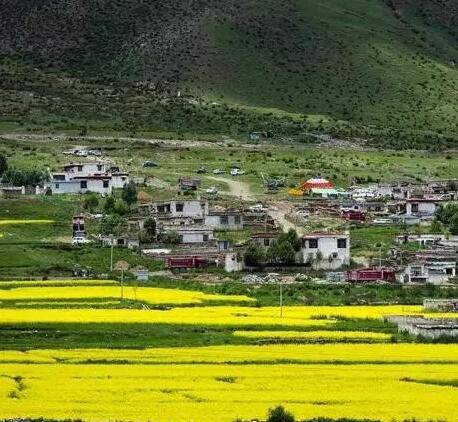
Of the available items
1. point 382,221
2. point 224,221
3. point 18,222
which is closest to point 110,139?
point 382,221

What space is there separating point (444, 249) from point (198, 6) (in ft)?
357

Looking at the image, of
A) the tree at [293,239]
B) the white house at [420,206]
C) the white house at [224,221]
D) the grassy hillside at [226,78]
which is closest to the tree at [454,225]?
the white house at [420,206]

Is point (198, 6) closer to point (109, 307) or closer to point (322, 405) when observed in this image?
point (109, 307)

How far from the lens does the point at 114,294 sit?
77562mm

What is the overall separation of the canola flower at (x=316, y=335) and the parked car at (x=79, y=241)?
3088 centimetres

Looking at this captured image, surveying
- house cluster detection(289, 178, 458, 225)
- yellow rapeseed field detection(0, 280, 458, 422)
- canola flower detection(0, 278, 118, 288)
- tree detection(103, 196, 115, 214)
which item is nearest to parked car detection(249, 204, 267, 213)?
house cluster detection(289, 178, 458, 225)

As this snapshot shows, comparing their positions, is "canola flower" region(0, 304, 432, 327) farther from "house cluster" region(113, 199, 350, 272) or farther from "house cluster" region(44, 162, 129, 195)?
"house cluster" region(44, 162, 129, 195)

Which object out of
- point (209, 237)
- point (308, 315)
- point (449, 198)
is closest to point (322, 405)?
point (308, 315)

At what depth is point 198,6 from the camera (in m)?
198

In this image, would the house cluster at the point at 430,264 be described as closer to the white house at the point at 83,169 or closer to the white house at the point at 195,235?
the white house at the point at 195,235

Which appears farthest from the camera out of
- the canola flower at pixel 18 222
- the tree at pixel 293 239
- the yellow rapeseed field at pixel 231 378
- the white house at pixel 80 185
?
the white house at pixel 80 185

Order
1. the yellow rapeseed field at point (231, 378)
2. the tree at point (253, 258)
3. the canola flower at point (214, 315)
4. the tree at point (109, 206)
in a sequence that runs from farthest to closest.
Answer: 1. the tree at point (109, 206)
2. the tree at point (253, 258)
3. the canola flower at point (214, 315)
4. the yellow rapeseed field at point (231, 378)

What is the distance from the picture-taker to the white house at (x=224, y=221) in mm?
103812

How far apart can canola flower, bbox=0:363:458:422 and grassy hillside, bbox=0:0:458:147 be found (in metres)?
107
